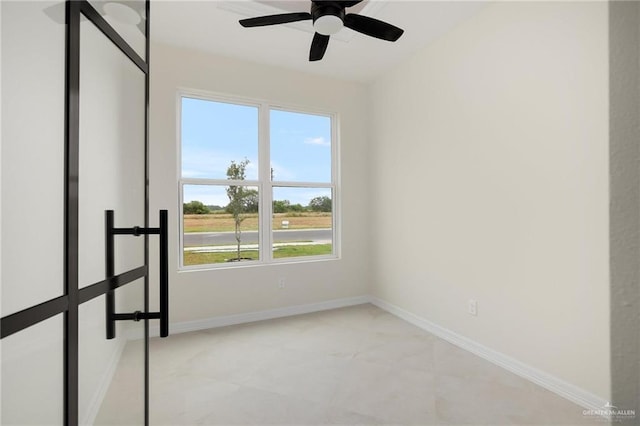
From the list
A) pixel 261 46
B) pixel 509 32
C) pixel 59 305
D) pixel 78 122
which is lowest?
pixel 59 305

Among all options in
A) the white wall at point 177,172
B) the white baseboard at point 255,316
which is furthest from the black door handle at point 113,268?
the white baseboard at point 255,316

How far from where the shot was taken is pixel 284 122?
376 cm

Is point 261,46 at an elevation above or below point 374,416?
above

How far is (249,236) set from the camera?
358 cm

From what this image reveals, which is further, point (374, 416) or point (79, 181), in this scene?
point (374, 416)

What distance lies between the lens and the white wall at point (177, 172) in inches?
122

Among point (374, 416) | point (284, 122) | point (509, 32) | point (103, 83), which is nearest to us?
point (103, 83)

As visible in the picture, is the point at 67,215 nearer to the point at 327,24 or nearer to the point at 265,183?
the point at 327,24

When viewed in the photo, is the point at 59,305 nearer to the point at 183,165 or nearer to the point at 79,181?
the point at 79,181

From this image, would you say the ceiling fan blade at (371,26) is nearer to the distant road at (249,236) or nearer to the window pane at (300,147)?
the window pane at (300,147)

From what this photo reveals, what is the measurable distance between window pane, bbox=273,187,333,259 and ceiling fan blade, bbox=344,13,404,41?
1.97 metres

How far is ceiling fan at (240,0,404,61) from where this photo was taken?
6.29ft
